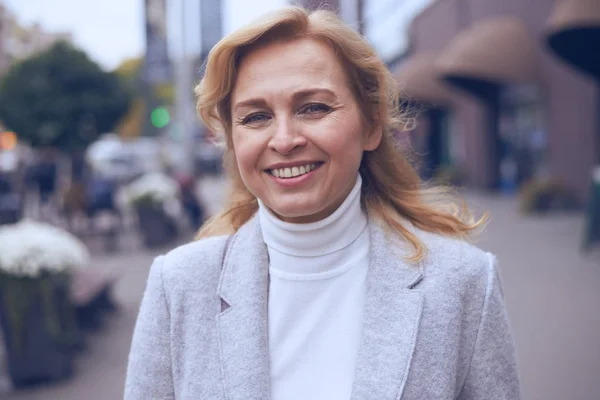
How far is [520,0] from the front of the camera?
57.9ft

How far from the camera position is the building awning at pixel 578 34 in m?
11.3

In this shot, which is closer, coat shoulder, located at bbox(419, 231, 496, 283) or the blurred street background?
coat shoulder, located at bbox(419, 231, 496, 283)

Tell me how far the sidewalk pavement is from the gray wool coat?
2.77 feet

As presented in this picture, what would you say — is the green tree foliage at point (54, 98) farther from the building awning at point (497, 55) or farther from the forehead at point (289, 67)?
the forehead at point (289, 67)

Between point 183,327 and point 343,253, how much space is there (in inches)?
18.2

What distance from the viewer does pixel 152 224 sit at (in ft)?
41.0

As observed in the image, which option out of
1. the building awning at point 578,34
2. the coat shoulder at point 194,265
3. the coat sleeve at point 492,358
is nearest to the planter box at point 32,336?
the coat shoulder at point 194,265

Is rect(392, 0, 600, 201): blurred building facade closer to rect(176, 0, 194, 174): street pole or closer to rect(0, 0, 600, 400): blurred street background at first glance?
rect(0, 0, 600, 400): blurred street background

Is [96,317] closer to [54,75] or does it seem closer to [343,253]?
[343,253]

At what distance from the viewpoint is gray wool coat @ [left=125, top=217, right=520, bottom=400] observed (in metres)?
1.69

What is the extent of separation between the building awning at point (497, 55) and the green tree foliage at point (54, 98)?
28.0ft

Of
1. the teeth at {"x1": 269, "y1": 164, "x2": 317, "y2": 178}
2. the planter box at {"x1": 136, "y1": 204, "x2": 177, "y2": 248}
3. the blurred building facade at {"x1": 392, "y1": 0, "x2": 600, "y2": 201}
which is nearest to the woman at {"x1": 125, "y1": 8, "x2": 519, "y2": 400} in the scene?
the teeth at {"x1": 269, "y1": 164, "x2": 317, "y2": 178}

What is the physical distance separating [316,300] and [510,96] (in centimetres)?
1885

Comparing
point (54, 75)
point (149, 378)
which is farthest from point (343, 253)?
point (54, 75)
